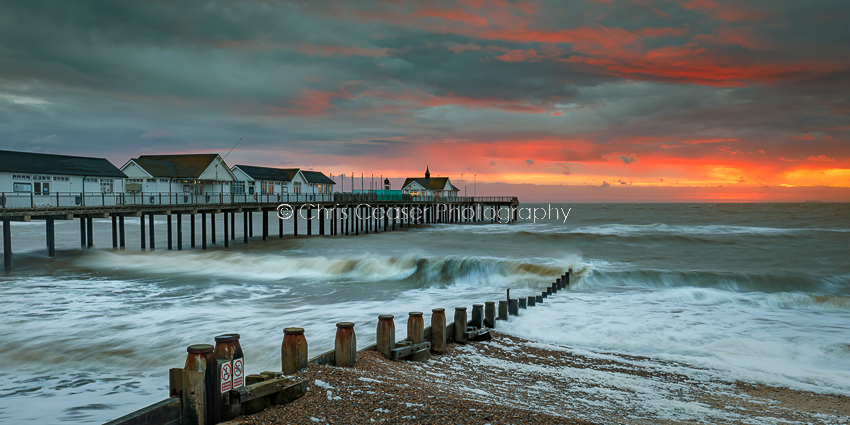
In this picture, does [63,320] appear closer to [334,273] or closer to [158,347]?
[158,347]

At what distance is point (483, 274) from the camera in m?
26.8

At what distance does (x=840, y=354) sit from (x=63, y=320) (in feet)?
68.6

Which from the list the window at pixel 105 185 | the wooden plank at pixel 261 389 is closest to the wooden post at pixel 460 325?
the wooden plank at pixel 261 389

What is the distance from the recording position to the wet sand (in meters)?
5.95

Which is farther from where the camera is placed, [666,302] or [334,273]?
[334,273]

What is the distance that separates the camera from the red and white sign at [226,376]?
5477 millimetres

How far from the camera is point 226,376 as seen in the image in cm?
553

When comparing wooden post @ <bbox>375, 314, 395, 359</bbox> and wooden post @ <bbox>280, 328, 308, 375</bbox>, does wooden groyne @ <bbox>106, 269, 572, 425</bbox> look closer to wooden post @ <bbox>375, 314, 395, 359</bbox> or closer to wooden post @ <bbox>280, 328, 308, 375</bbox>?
wooden post @ <bbox>280, 328, 308, 375</bbox>

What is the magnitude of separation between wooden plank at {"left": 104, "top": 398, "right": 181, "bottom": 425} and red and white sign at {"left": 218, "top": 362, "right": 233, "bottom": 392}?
449 millimetres

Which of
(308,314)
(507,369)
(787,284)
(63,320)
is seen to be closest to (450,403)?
(507,369)

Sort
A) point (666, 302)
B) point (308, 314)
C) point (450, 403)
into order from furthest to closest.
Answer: point (666, 302)
point (308, 314)
point (450, 403)

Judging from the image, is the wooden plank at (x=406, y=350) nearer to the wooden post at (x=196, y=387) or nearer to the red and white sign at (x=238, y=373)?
the red and white sign at (x=238, y=373)

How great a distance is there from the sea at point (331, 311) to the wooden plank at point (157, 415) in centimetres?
386

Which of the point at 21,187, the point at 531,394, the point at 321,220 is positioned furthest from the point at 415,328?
the point at 321,220
